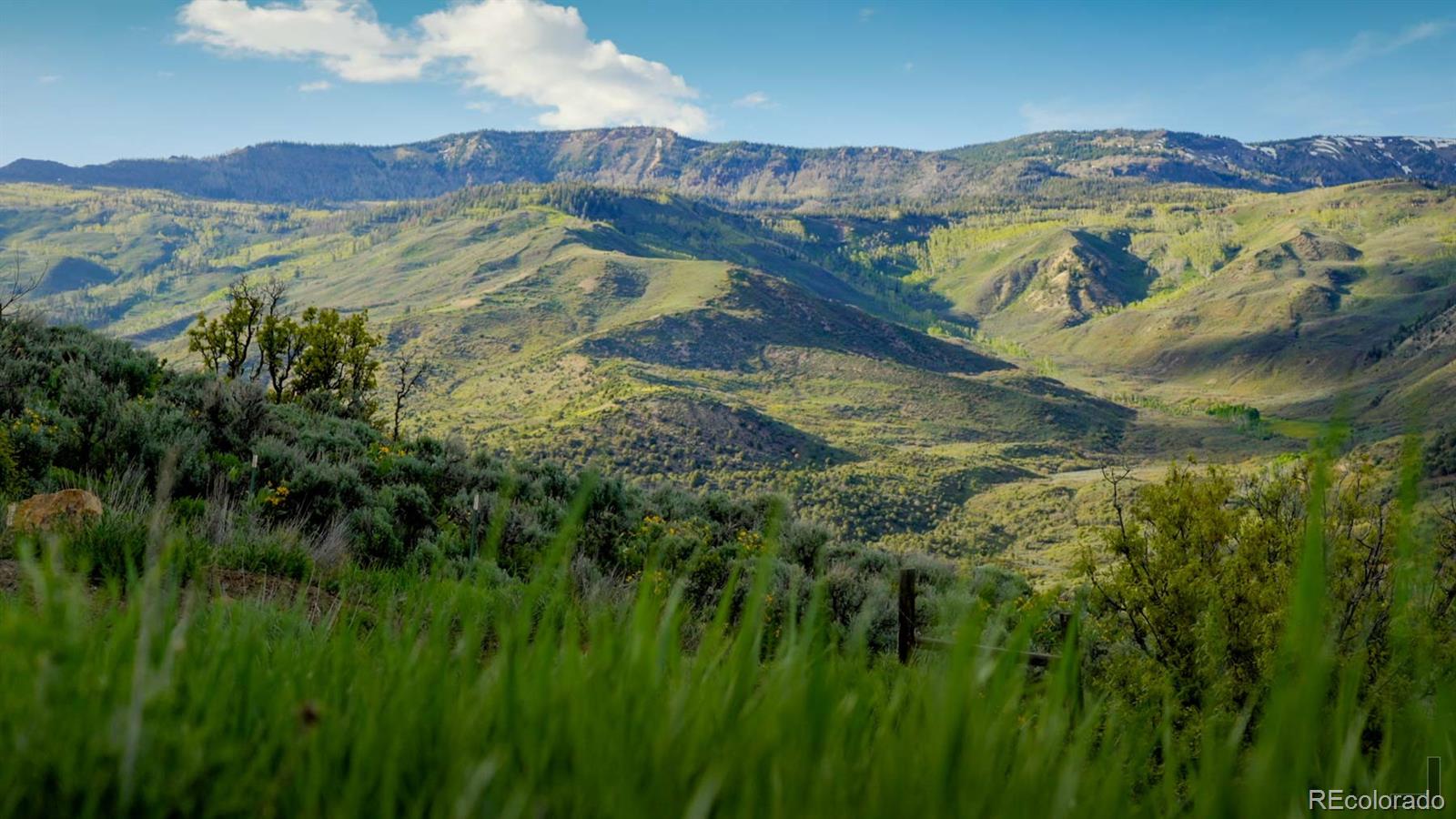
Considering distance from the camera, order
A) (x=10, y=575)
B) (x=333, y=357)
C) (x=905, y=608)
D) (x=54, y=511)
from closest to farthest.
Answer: (x=10, y=575) < (x=54, y=511) < (x=905, y=608) < (x=333, y=357)

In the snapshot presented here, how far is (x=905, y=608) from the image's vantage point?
23.1 ft

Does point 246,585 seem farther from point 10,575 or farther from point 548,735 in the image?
point 548,735

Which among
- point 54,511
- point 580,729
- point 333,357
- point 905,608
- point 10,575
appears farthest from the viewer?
point 333,357

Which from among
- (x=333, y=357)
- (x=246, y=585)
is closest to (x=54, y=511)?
(x=246, y=585)

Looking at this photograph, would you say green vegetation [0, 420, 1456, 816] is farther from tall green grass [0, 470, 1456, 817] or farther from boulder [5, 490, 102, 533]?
boulder [5, 490, 102, 533]

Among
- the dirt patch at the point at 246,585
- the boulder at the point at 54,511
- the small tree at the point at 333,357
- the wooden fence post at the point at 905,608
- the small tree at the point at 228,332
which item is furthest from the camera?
the small tree at the point at 333,357

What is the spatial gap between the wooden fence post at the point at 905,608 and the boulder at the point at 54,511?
5436 mm

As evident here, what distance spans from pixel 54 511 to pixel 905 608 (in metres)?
6.00

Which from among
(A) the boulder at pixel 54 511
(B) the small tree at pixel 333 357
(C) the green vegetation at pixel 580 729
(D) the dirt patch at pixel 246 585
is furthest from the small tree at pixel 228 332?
(C) the green vegetation at pixel 580 729

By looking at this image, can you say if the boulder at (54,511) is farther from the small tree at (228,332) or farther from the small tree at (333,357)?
the small tree at (228,332)

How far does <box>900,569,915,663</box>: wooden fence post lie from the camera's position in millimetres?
6816

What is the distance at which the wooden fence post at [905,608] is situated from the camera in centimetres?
682

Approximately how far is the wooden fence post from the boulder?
5436 millimetres

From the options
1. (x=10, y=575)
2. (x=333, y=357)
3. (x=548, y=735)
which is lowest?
(x=333, y=357)
